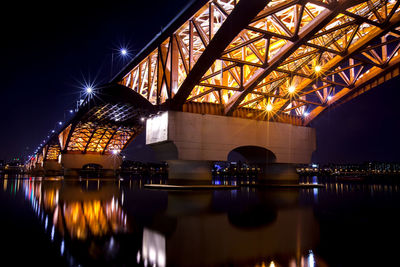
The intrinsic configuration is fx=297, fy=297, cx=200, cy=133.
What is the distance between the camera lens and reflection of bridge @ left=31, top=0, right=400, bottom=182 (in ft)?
66.4

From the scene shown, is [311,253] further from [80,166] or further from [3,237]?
[80,166]

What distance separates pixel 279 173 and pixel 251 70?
39.5 feet

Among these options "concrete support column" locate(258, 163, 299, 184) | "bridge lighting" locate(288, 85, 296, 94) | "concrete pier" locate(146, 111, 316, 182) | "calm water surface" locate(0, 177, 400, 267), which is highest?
"bridge lighting" locate(288, 85, 296, 94)

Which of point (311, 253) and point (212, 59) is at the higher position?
point (212, 59)

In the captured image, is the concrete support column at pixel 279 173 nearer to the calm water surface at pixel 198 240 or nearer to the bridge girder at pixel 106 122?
the bridge girder at pixel 106 122

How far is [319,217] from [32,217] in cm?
1053

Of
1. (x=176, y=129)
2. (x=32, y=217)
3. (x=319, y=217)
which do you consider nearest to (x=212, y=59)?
(x=176, y=129)

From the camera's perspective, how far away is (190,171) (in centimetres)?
2777

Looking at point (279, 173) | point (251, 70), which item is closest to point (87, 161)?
point (279, 173)

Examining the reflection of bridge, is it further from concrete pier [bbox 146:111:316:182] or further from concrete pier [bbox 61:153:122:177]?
concrete pier [bbox 61:153:122:177]

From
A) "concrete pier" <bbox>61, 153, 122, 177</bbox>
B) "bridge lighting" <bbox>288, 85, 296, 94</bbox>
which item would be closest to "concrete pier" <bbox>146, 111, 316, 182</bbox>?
"bridge lighting" <bbox>288, 85, 296, 94</bbox>

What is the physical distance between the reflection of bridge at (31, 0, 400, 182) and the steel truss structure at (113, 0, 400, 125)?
0.08 m

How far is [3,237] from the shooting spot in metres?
7.42

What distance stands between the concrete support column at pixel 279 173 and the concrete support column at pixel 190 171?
856 cm
